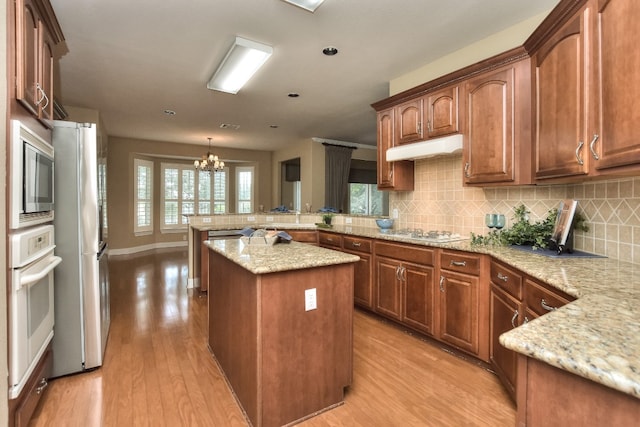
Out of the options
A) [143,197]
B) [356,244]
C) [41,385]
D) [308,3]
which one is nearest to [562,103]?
[308,3]

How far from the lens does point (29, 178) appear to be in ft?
5.24

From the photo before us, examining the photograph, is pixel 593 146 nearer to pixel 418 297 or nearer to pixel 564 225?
pixel 564 225

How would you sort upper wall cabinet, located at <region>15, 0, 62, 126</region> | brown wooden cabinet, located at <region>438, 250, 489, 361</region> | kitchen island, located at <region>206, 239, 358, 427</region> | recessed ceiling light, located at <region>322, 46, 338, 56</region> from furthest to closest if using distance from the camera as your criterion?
1. recessed ceiling light, located at <region>322, 46, 338, 56</region>
2. brown wooden cabinet, located at <region>438, 250, 489, 361</region>
3. kitchen island, located at <region>206, 239, 358, 427</region>
4. upper wall cabinet, located at <region>15, 0, 62, 126</region>

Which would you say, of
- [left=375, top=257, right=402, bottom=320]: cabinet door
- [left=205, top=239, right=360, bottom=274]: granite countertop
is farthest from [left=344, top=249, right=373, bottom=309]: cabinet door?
[left=205, top=239, right=360, bottom=274]: granite countertop

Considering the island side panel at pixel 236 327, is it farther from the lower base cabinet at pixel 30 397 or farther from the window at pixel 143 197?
the window at pixel 143 197


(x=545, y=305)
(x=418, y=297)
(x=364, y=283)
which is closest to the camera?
(x=545, y=305)

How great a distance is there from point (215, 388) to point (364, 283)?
175cm

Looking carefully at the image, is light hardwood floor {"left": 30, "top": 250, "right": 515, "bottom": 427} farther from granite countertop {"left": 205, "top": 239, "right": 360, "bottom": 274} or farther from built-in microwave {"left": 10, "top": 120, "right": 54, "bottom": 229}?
built-in microwave {"left": 10, "top": 120, "right": 54, "bottom": 229}

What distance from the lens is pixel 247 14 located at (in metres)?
2.39

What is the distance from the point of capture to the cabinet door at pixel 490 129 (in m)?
2.38

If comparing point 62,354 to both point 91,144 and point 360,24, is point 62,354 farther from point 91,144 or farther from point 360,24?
point 360,24

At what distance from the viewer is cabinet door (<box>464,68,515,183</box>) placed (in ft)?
7.82

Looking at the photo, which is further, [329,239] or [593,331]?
[329,239]

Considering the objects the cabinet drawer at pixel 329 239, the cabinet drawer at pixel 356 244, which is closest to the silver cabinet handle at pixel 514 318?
the cabinet drawer at pixel 356 244
